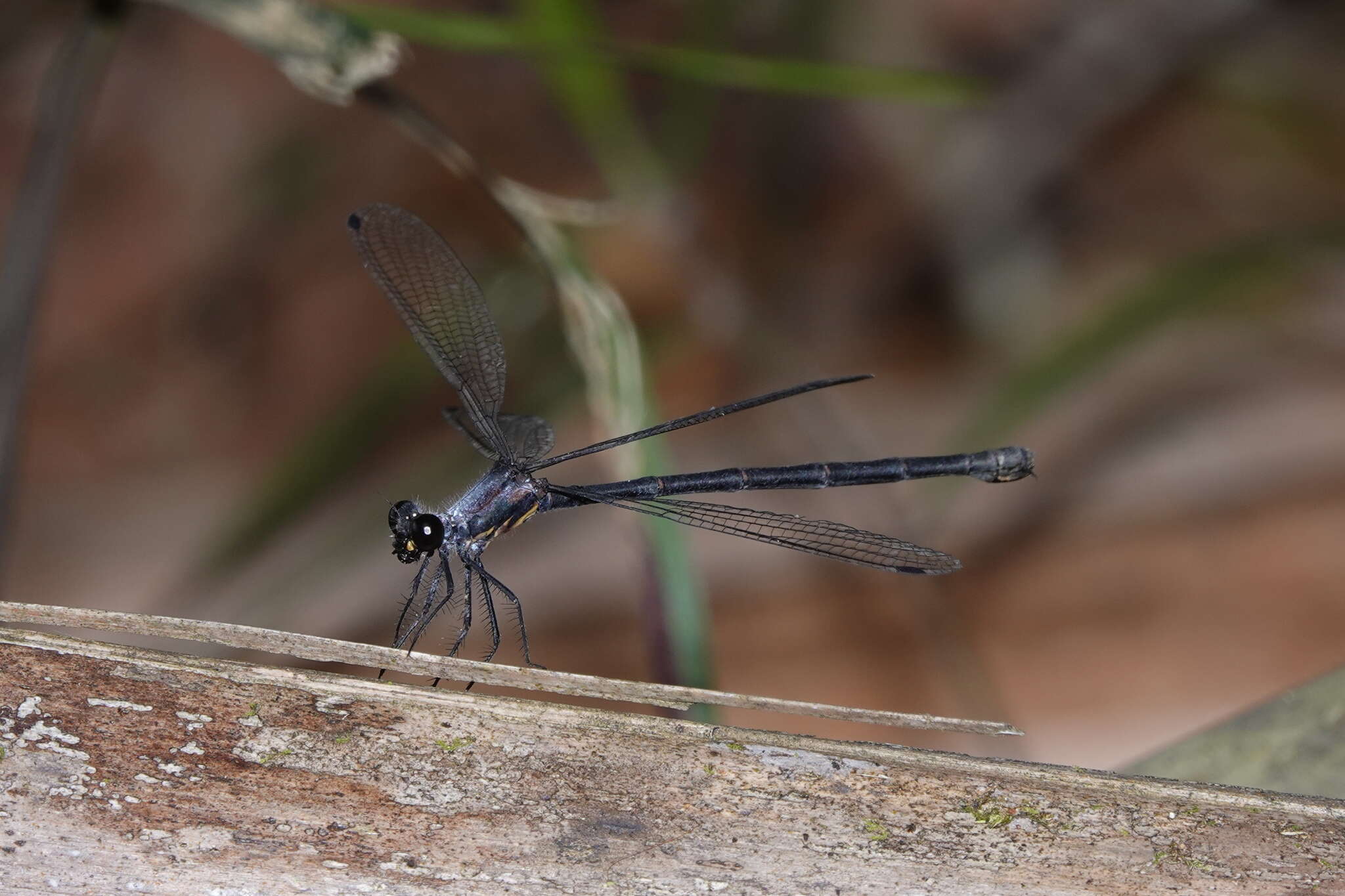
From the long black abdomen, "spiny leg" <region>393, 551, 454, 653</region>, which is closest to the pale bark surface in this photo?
"spiny leg" <region>393, 551, 454, 653</region>

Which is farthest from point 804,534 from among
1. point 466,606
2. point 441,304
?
point 441,304

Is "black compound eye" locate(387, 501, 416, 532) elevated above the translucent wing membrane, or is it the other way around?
the translucent wing membrane

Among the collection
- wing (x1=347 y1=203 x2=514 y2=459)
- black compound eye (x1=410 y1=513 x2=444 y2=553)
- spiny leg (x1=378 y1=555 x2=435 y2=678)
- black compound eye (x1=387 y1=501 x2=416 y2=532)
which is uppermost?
wing (x1=347 y1=203 x2=514 y2=459)

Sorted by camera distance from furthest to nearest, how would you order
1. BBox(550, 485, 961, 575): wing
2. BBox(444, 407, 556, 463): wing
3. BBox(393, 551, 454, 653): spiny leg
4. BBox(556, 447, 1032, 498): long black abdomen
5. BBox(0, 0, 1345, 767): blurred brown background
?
1. BBox(0, 0, 1345, 767): blurred brown background
2. BBox(444, 407, 556, 463): wing
3. BBox(556, 447, 1032, 498): long black abdomen
4. BBox(550, 485, 961, 575): wing
5. BBox(393, 551, 454, 653): spiny leg

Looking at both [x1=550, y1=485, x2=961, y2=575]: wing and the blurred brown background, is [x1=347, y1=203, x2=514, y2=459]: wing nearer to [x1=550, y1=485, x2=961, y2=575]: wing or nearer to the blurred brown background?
[x1=550, y1=485, x2=961, y2=575]: wing

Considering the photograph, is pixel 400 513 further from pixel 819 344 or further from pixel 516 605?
pixel 819 344

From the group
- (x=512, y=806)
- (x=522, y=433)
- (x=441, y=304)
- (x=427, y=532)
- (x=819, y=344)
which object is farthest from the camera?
(x=819, y=344)
